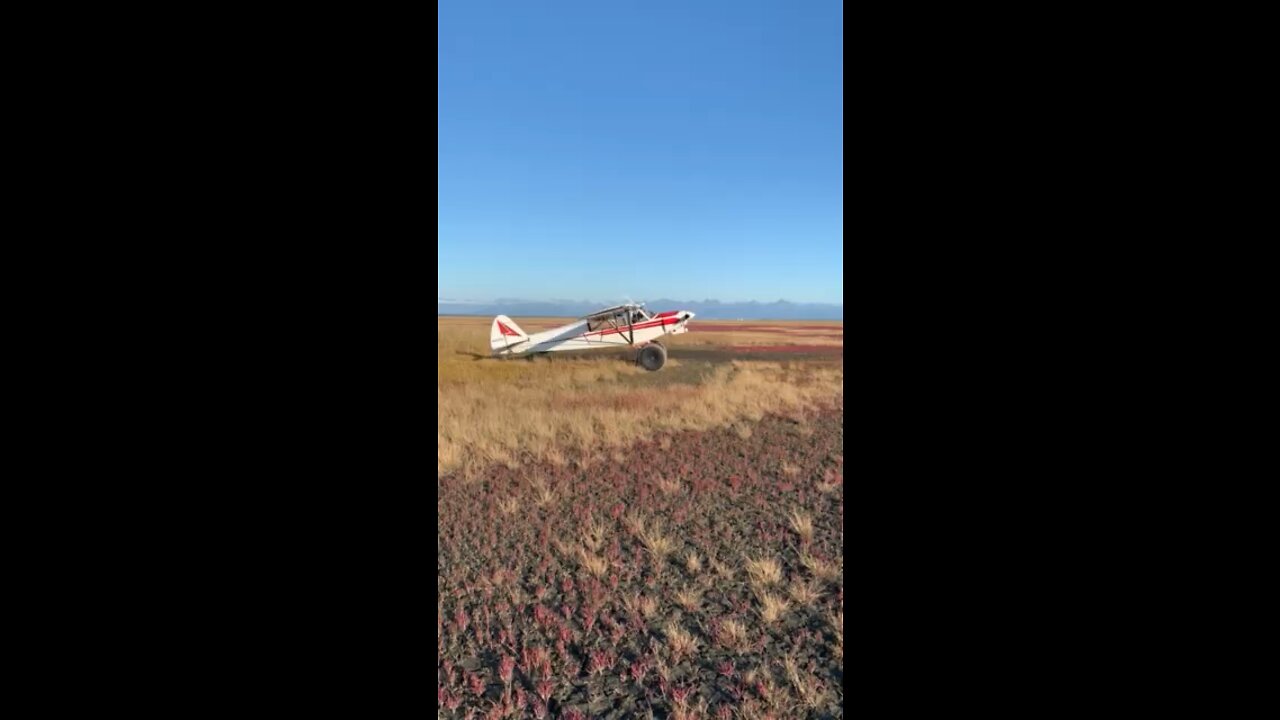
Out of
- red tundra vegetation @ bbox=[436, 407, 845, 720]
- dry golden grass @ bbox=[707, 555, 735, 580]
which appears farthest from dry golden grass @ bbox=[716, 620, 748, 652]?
dry golden grass @ bbox=[707, 555, 735, 580]

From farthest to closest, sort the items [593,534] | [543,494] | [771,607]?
[543,494]
[593,534]
[771,607]

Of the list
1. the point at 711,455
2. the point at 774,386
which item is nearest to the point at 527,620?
the point at 711,455

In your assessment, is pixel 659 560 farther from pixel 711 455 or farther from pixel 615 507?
pixel 711 455

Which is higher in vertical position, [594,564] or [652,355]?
[652,355]

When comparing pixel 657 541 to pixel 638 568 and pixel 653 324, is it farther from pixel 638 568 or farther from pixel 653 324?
pixel 653 324

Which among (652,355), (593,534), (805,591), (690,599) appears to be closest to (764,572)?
(805,591)

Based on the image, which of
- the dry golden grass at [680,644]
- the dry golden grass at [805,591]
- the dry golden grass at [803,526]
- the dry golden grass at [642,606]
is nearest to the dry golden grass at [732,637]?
the dry golden grass at [680,644]
